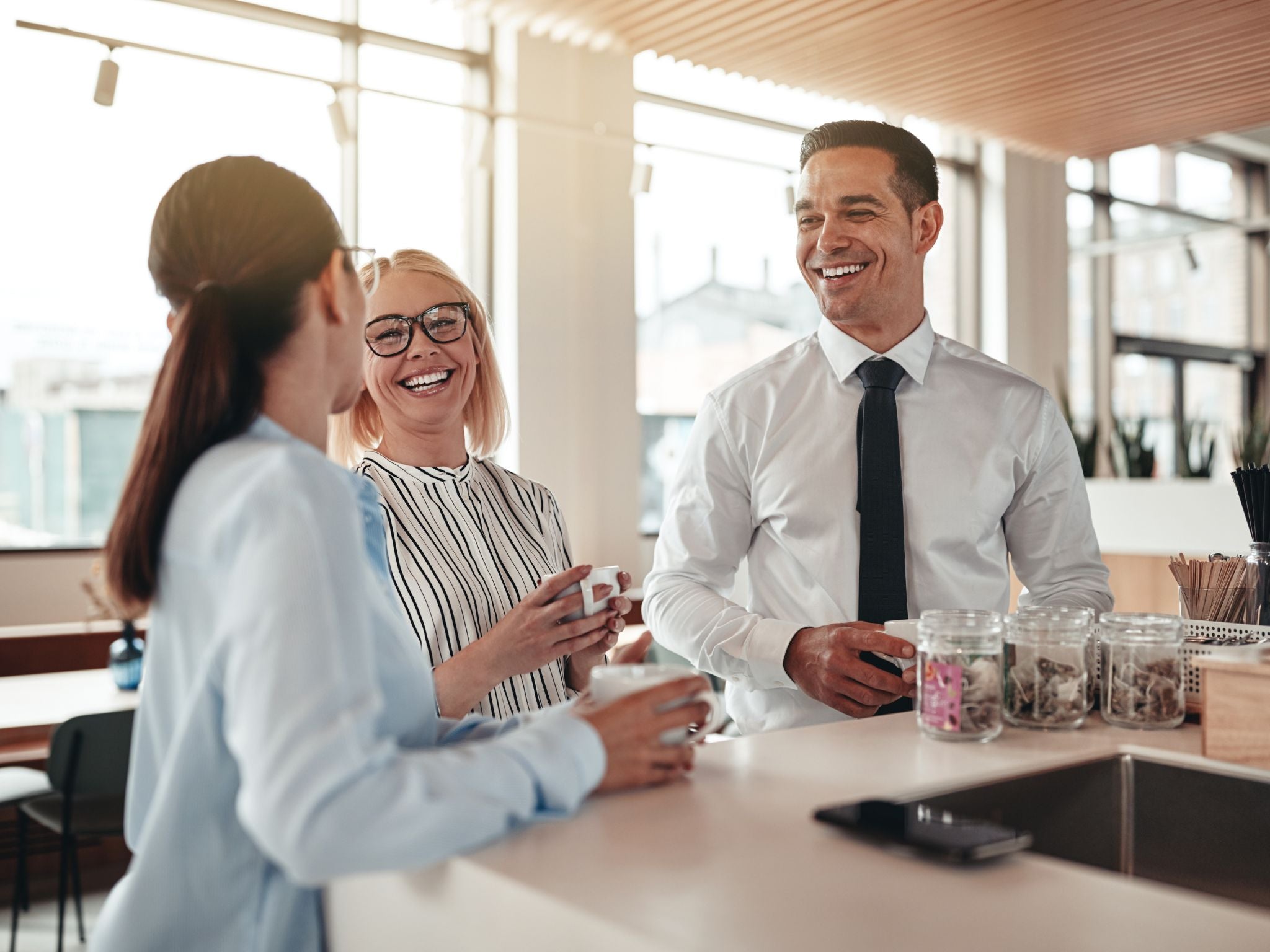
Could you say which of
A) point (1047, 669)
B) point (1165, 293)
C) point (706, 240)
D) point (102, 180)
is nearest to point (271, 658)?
point (1047, 669)

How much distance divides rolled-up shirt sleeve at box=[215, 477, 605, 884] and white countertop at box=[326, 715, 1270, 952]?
7 cm

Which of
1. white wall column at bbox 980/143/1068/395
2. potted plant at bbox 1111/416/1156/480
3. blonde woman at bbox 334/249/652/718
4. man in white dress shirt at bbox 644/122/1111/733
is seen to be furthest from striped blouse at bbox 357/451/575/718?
white wall column at bbox 980/143/1068/395

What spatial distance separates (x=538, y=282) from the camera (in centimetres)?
555

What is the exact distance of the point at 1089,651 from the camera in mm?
1610

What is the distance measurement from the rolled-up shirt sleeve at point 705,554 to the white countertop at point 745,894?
741mm

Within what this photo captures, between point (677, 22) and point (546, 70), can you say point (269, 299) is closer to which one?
point (677, 22)

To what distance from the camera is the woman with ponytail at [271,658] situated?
881 millimetres

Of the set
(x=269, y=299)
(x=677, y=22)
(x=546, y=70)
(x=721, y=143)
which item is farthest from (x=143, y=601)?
(x=721, y=143)

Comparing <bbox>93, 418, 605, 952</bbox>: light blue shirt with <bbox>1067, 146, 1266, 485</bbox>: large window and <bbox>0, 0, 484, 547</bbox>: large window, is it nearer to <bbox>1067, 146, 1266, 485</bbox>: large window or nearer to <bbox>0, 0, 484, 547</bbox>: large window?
<bbox>0, 0, 484, 547</bbox>: large window

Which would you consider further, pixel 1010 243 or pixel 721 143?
pixel 1010 243

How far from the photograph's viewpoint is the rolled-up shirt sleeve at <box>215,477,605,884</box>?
863 mm

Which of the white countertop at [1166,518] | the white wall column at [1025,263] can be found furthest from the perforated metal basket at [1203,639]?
the white wall column at [1025,263]

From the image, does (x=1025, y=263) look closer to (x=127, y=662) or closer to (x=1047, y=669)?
(x=127, y=662)

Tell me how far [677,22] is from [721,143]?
6.15 ft
